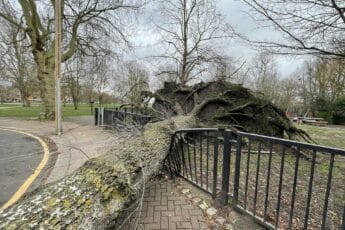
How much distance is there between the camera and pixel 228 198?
10.2ft

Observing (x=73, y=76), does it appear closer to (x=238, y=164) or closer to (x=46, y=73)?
(x=46, y=73)

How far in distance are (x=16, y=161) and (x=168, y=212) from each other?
13.9 ft

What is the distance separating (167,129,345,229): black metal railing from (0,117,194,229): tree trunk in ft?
3.76

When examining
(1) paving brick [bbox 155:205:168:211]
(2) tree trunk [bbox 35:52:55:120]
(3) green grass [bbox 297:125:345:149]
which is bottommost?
(1) paving brick [bbox 155:205:168:211]

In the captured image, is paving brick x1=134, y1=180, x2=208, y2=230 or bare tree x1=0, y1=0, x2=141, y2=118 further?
bare tree x1=0, y1=0, x2=141, y2=118

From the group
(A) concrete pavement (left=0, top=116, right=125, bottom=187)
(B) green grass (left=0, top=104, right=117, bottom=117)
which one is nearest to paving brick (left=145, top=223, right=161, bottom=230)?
(A) concrete pavement (left=0, top=116, right=125, bottom=187)

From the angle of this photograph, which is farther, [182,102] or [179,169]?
[182,102]

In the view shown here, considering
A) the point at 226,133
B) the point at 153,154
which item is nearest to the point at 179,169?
the point at 153,154

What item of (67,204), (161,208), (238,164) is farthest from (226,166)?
(67,204)

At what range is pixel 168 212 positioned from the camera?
292 cm

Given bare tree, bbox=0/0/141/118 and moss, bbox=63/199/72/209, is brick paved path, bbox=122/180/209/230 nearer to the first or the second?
moss, bbox=63/199/72/209

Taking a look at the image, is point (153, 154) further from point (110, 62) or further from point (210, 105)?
point (110, 62)

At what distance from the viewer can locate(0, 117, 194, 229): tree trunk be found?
1.47 m

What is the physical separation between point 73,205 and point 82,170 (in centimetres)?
50
